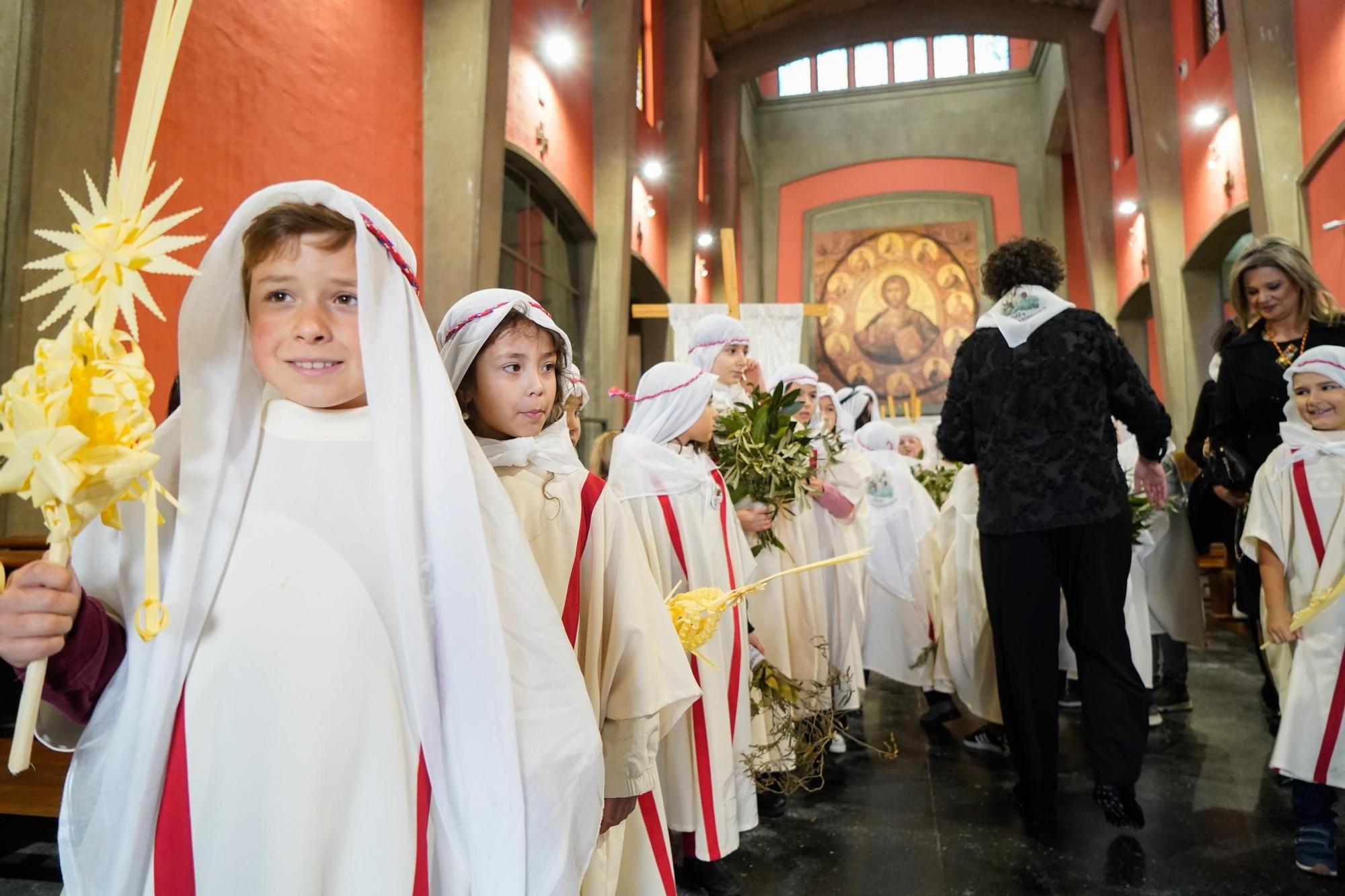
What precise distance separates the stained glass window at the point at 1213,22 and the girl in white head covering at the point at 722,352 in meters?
9.06

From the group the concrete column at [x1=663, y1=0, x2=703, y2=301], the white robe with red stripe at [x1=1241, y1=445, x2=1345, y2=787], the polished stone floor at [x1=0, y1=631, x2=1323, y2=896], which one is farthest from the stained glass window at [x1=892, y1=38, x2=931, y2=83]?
the white robe with red stripe at [x1=1241, y1=445, x2=1345, y2=787]

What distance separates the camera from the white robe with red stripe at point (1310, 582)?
111 inches

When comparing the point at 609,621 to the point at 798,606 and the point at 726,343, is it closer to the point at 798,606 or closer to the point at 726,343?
the point at 798,606

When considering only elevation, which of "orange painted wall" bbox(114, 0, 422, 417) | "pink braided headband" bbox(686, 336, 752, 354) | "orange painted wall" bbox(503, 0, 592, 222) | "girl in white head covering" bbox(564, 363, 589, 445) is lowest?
"girl in white head covering" bbox(564, 363, 589, 445)

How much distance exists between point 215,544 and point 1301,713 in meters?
3.29

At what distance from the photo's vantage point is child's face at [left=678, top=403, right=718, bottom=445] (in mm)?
3133

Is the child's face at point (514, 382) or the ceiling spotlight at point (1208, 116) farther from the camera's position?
the ceiling spotlight at point (1208, 116)

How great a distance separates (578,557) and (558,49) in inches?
330

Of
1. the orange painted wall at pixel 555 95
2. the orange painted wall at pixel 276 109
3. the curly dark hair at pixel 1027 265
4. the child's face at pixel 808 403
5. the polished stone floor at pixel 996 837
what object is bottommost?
the polished stone floor at pixel 996 837

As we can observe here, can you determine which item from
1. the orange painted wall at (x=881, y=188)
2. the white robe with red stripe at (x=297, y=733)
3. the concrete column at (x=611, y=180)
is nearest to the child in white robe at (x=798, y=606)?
the white robe with red stripe at (x=297, y=733)

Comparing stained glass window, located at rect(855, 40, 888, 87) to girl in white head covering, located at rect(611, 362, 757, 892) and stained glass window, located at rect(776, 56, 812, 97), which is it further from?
girl in white head covering, located at rect(611, 362, 757, 892)

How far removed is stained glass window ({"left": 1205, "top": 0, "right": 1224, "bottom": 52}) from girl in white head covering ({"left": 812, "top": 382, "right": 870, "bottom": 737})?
8.77 meters

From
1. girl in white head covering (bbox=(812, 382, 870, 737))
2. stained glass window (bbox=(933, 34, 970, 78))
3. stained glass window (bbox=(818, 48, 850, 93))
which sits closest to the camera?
girl in white head covering (bbox=(812, 382, 870, 737))

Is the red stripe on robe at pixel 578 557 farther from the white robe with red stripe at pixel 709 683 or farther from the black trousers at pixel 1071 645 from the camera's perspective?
the black trousers at pixel 1071 645
